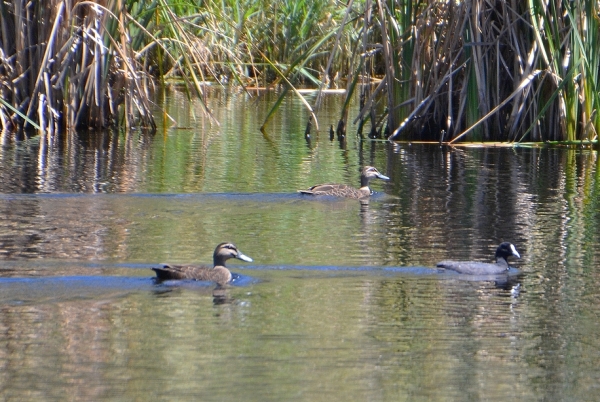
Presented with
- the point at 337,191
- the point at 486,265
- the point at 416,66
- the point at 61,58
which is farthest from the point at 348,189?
the point at 61,58

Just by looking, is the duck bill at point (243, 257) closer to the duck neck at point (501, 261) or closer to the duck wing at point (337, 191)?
the duck neck at point (501, 261)

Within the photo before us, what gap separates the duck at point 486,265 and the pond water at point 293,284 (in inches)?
3.4

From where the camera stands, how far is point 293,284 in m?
7.98

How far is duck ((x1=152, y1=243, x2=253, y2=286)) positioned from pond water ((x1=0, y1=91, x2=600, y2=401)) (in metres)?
0.07

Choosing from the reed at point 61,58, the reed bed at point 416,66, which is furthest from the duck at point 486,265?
the reed at point 61,58

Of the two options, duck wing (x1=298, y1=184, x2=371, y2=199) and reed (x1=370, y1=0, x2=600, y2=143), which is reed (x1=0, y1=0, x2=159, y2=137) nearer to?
reed (x1=370, y1=0, x2=600, y2=143)

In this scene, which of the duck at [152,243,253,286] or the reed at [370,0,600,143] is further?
the reed at [370,0,600,143]

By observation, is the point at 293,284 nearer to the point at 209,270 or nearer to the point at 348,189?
the point at 209,270

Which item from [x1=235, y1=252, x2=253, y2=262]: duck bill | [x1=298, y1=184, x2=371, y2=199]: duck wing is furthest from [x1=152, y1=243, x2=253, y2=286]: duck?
[x1=298, y1=184, x2=371, y2=199]: duck wing

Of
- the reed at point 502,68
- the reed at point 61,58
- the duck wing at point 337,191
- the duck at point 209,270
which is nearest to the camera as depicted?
the duck at point 209,270

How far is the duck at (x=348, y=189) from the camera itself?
474 inches

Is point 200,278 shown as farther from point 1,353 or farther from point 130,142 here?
point 130,142

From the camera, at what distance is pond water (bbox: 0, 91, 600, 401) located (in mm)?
5812

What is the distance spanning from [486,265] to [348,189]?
4.05 meters
